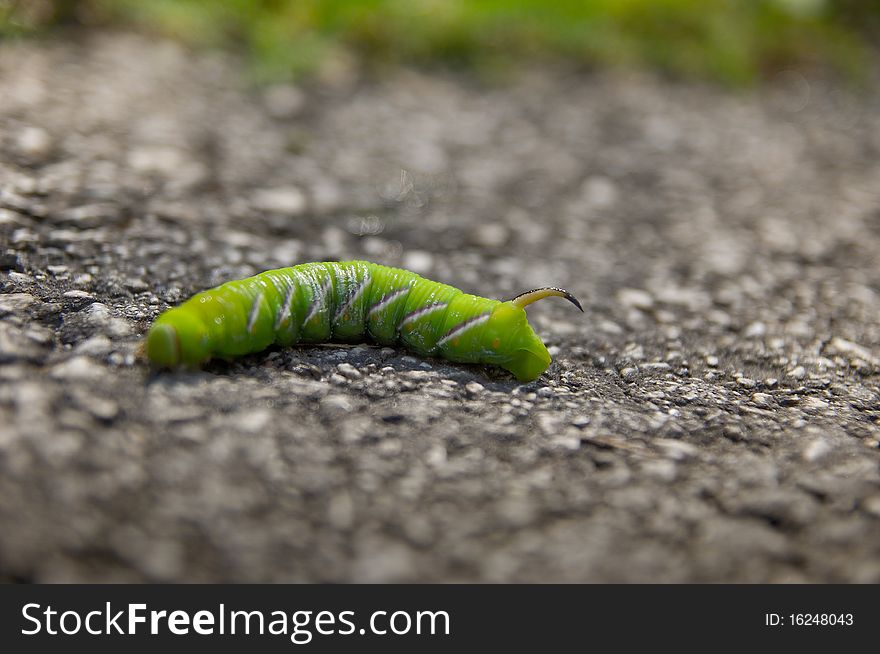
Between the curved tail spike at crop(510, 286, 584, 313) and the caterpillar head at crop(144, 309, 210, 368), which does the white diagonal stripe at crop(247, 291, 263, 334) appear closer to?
the caterpillar head at crop(144, 309, 210, 368)

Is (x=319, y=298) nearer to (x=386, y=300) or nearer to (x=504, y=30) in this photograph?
(x=386, y=300)

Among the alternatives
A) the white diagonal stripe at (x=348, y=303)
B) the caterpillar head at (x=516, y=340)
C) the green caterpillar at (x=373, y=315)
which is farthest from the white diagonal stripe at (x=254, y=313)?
the caterpillar head at (x=516, y=340)

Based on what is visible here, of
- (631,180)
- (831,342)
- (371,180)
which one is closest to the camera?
(831,342)

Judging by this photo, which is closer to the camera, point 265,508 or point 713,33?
point 265,508

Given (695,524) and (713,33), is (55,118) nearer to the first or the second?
(695,524)

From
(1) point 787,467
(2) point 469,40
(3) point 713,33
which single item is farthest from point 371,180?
(3) point 713,33

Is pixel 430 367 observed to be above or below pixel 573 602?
above

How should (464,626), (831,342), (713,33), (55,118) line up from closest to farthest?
(464,626) < (831,342) < (55,118) < (713,33)

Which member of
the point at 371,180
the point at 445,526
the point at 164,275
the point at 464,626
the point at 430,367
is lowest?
the point at 464,626
